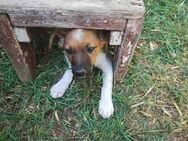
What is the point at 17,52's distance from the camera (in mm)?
2650

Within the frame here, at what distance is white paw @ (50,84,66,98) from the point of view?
2.94m

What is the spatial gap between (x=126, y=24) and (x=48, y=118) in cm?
105

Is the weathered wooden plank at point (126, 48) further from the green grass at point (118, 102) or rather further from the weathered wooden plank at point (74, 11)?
the green grass at point (118, 102)

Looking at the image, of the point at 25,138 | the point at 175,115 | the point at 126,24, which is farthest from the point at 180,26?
the point at 25,138

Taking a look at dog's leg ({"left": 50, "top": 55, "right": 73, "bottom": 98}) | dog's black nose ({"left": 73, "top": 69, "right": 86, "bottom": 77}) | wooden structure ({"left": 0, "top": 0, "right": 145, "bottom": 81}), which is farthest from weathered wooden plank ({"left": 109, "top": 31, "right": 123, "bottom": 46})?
dog's leg ({"left": 50, "top": 55, "right": 73, "bottom": 98})

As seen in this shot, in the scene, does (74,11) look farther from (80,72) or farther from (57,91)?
(57,91)

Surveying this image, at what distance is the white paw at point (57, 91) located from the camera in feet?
9.66

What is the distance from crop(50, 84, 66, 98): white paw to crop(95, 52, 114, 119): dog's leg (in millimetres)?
335

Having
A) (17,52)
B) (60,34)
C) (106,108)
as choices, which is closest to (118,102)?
(106,108)

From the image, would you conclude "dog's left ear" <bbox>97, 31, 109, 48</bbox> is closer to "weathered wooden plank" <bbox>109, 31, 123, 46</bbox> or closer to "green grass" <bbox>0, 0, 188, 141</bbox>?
"weathered wooden plank" <bbox>109, 31, 123, 46</bbox>

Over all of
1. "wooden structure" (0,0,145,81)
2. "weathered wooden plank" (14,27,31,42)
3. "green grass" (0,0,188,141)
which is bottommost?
"green grass" (0,0,188,141)

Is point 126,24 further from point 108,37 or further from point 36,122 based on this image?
point 36,122

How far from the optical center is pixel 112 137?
2.71m

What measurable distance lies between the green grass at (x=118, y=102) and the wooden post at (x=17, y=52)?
13cm
